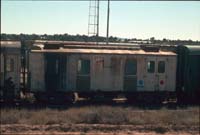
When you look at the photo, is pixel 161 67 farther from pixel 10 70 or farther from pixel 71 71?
pixel 10 70

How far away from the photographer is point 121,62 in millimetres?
22297

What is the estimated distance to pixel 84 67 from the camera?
71.7 ft

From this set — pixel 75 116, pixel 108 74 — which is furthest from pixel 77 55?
pixel 75 116

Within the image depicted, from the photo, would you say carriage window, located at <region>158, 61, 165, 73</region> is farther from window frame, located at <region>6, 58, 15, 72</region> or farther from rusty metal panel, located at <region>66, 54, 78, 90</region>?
window frame, located at <region>6, 58, 15, 72</region>

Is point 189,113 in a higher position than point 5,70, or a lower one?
lower

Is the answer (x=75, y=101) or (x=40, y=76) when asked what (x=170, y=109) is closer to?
(x=75, y=101)

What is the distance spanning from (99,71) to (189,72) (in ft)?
15.7

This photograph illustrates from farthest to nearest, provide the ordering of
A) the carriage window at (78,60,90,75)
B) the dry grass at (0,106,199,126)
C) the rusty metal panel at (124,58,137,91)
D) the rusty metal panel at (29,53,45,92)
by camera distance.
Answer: the rusty metal panel at (124,58,137,91) → the carriage window at (78,60,90,75) → the rusty metal panel at (29,53,45,92) → the dry grass at (0,106,199,126)

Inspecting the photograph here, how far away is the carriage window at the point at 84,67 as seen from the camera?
21.8 m

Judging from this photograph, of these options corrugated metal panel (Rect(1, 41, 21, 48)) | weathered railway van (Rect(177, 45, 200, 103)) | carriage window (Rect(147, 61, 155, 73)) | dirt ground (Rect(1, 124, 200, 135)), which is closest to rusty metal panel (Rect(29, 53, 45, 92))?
corrugated metal panel (Rect(1, 41, 21, 48))

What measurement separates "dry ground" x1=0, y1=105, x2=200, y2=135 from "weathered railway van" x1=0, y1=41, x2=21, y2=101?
1.74 m

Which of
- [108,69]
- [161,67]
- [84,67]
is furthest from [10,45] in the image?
[161,67]

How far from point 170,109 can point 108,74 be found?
135 inches

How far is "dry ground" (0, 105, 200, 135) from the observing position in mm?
15648
